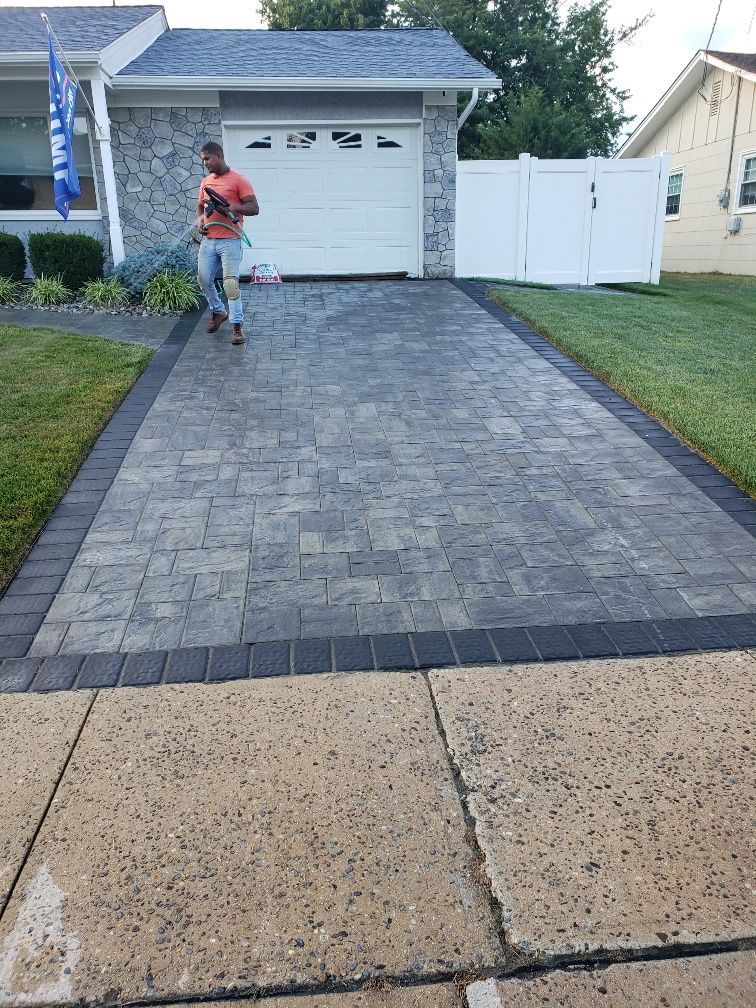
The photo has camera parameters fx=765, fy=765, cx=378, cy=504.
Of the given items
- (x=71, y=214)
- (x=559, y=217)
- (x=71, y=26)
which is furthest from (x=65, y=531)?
(x=71, y=26)

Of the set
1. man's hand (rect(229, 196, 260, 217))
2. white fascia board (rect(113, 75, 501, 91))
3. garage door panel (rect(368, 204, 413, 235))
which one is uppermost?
→ white fascia board (rect(113, 75, 501, 91))

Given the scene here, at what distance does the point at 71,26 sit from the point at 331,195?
4812 millimetres

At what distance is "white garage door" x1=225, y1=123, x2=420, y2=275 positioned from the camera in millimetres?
12406

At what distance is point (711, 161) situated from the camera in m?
17.8

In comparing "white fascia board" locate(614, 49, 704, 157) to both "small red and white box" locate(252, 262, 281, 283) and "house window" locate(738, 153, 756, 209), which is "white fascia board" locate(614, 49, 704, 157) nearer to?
"house window" locate(738, 153, 756, 209)

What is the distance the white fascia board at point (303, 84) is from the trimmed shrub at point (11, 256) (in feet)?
9.13

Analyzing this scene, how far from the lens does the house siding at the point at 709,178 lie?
16.7 meters

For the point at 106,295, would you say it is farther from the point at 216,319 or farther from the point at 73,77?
the point at 73,77

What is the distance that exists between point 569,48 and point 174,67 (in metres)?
17.9

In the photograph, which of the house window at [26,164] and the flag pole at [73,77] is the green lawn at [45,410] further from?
the house window at [26,164]

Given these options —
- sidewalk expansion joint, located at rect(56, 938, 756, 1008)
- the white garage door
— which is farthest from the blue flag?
sidewalk expansion joint, located at rect(56, 938, 756, 1008)

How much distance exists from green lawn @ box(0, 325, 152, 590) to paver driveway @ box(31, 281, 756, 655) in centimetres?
36

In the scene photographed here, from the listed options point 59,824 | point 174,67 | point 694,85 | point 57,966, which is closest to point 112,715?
point 59,824

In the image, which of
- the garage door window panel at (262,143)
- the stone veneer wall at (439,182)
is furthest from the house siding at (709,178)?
the garage door window panel at (262,143)
